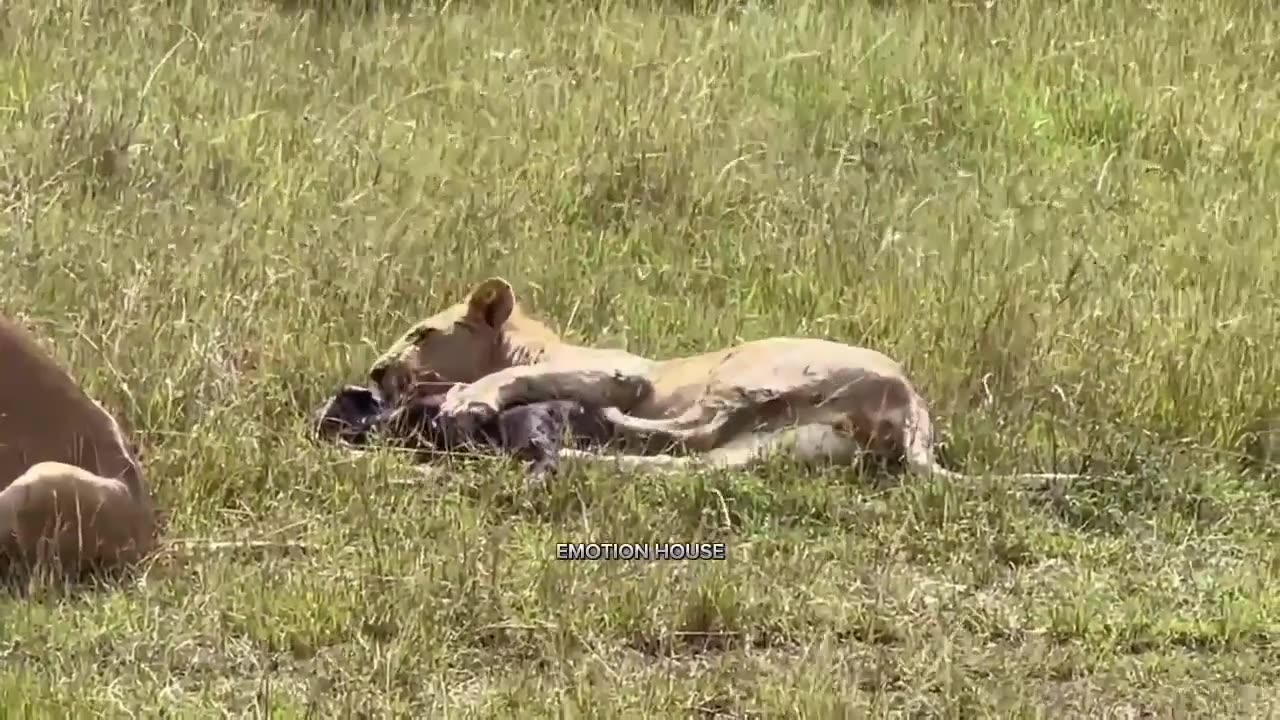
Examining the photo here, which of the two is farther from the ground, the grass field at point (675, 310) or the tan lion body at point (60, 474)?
the tan lion body at point (60, 474)

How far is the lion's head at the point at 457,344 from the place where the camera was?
21.4ft

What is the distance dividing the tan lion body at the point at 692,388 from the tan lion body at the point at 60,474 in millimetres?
1311

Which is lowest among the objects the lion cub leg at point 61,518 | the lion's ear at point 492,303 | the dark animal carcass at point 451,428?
the dark animal carcass at point 451,428

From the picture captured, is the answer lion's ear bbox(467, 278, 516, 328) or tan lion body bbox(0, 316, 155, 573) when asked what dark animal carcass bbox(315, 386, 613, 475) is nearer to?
lion's ear bbox(467, 278, 516, 328)

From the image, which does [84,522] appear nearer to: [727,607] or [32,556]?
[32,556]

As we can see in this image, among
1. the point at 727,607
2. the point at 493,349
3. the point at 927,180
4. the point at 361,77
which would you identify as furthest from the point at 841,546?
the point at 361,77

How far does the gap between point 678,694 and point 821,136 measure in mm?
5213

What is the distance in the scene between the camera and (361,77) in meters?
9.72

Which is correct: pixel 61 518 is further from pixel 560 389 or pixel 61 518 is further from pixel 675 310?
pixel 675 310

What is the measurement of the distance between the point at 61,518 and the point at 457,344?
1976 millimetres

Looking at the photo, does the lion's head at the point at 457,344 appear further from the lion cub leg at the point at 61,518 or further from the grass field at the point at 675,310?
the lion cub leg at the point at 61,518

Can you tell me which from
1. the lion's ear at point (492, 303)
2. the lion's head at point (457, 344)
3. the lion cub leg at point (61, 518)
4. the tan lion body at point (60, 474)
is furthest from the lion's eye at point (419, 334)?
the lion cub leg at point (61, 518)

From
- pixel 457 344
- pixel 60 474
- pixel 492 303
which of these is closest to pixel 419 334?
pixel 457 344

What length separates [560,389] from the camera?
250 inches
